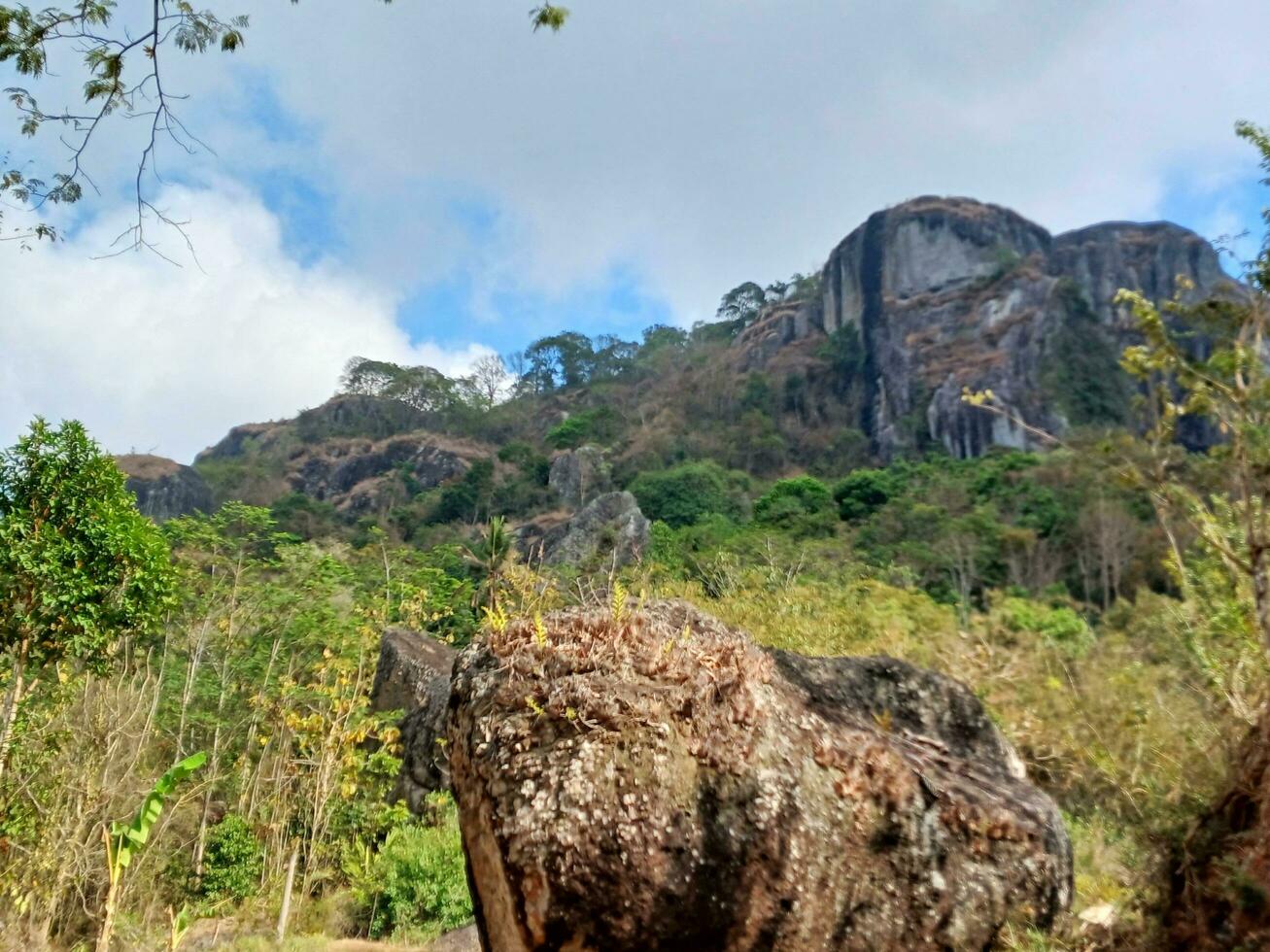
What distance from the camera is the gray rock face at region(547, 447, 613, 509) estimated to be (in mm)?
46125

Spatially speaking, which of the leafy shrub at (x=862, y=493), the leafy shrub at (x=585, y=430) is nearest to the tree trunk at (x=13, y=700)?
the leafy shrub at (x=862, y=493)

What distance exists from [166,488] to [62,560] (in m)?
50.8

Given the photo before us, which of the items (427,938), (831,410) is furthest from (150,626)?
(831,410)

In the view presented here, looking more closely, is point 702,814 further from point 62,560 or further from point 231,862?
point 231,862

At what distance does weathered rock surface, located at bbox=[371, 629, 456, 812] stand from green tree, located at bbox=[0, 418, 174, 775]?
399 centimetres

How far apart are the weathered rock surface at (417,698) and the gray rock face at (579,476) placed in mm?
31991

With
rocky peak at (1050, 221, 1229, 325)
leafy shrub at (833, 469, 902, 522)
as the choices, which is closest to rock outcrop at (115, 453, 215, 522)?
leafy shrub at (833, 469, 902, 522)

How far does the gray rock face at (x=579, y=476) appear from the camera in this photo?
46.1 metres

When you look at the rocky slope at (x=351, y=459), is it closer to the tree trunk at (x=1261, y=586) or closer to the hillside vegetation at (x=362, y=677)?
the hillside vegetation at (x=362, y=677)

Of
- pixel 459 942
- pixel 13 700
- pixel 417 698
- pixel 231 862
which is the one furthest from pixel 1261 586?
pixel 231 862

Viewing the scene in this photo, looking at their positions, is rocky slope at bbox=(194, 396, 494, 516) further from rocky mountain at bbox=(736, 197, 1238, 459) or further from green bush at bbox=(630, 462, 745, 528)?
rocky mountain at bbox=(736, 197, 1238, 459)

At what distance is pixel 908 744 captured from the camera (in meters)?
4.79

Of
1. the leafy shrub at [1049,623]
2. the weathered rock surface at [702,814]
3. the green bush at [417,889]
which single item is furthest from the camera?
the leafy shrub at [1049,623]

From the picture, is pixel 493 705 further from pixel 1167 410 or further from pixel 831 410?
pixel 831 410
